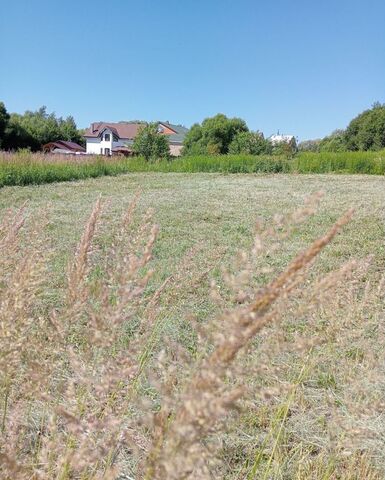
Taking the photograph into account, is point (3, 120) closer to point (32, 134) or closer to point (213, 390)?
point (32, 134)

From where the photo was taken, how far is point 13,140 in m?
36.4

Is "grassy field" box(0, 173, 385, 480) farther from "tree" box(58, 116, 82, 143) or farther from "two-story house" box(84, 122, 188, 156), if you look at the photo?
"tree" box(58, 116, 82, 143)

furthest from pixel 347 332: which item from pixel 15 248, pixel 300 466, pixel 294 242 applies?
pixel 294 242

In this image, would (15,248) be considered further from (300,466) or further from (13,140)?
(13,140)

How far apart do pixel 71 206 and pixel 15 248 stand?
305 inches

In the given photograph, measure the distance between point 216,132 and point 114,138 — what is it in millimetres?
15647

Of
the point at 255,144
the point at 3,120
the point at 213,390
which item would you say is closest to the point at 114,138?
the point at 3,120

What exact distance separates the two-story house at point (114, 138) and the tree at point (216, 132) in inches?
160

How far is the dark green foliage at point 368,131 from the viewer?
1490 inches

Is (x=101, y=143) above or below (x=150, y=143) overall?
above

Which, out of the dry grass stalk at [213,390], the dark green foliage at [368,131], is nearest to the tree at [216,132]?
the dark green foliage at [368,131]

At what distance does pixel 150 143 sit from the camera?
31.5m

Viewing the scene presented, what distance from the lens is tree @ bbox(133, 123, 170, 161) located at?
3138 cm

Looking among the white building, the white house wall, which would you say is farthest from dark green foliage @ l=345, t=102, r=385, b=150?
the white house wall
